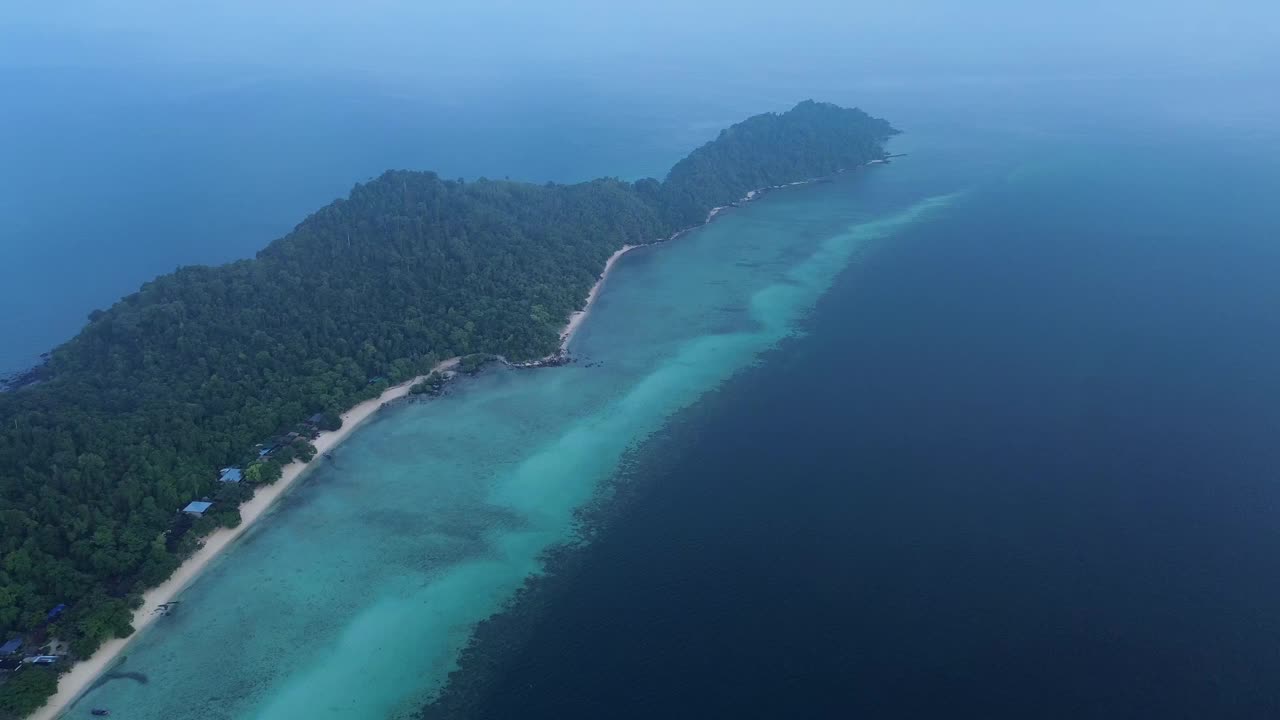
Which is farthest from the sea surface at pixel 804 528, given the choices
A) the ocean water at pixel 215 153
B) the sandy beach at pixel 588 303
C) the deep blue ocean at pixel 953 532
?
the ocean water at pixel 215 153

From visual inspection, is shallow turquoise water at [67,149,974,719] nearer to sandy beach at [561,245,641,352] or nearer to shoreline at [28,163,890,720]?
shoreline at [28,163,890,720]

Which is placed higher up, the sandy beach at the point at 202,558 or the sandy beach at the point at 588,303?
the sandy beach at the point at 588,303

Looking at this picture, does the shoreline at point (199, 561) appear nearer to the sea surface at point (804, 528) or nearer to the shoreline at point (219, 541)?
the shoreline at point (219, 541)

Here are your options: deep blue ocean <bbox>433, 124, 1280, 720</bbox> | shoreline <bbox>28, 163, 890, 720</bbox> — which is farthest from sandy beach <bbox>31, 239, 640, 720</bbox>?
deep blue ocean <bbox>433, 124, 1280, 720</bbox>

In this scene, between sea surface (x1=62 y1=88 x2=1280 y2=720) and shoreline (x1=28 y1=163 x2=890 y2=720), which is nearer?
sea surface (x1=62 y1=88 x2=1280 y2=720)

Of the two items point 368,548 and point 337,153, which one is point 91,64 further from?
A: point 368,548

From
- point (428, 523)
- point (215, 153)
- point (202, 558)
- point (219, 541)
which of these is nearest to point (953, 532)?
point (428, 523)

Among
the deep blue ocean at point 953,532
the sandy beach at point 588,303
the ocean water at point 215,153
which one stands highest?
the ocean water at point 215,153
